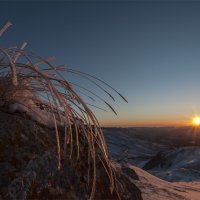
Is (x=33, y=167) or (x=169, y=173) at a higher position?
(x=33, y=167)

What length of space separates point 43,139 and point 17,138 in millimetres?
153

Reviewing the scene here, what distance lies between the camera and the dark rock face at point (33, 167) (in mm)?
1024

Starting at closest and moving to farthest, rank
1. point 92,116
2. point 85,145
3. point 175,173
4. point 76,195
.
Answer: point 92,116
point 76,195
point 85,145
point 175,173

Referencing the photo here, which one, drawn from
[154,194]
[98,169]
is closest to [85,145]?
[98,169]

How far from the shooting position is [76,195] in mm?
1274

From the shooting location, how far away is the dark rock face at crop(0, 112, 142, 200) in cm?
102

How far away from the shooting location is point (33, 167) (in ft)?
3.69

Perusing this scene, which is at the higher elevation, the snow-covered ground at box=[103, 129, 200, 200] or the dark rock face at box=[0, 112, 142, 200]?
the dark rock face at box=[0, 112, 142, 200]

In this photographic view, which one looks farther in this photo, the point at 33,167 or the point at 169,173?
the point at 169,173

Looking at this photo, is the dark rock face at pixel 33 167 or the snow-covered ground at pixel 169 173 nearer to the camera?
the dark rock face at pixel 33 167

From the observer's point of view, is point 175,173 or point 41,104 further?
point 175,173

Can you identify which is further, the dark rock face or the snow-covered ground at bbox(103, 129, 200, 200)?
the snow-covered ground at bbox(103, 129, 200, 200)

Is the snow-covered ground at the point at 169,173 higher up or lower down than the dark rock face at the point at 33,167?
lower down

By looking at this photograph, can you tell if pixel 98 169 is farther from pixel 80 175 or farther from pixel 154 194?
pixel 154 194
